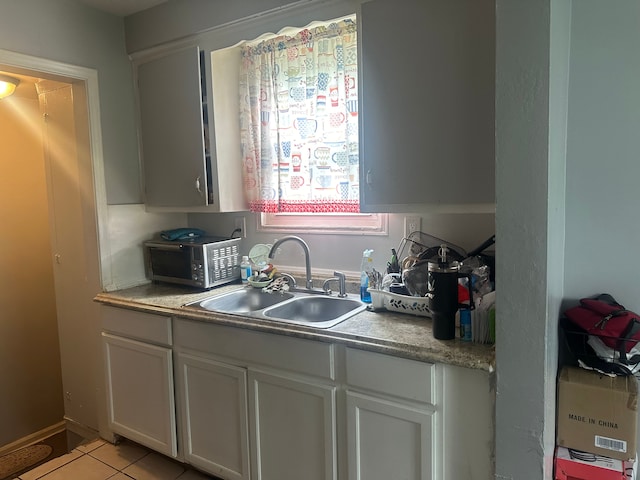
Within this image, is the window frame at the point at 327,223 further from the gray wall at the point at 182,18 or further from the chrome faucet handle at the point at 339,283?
the gray wall at the point at 182,18

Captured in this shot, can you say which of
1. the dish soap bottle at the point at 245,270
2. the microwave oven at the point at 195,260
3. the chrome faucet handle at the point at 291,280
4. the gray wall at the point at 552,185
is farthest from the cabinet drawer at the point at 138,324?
the gray wall at the point at 552,185

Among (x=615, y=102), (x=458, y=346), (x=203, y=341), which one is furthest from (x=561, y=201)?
(x=203, y=341)

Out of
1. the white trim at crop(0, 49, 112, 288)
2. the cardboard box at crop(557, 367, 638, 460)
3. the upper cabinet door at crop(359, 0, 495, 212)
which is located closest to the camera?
the cardboard box at crop(557, 367, 638, 460)

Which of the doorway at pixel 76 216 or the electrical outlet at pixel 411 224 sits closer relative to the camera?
the electrical outlet at pixel 411 224

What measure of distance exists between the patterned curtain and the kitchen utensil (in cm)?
79

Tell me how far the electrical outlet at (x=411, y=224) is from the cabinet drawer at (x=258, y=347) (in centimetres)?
74

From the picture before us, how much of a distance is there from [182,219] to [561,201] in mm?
2186

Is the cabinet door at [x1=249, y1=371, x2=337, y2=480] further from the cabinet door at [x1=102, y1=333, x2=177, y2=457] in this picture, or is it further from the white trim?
the white trim

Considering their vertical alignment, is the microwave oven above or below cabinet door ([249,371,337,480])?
above

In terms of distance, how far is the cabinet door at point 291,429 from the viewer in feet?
5.98

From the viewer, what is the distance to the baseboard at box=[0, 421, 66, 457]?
324 cm

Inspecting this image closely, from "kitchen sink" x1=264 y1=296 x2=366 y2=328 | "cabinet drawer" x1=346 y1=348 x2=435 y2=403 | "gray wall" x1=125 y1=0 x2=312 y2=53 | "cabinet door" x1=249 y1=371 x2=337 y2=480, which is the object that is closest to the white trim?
"gray wall" x1=125 y1=0 x2=312 y2=53

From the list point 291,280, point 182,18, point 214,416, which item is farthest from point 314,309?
point 182,18

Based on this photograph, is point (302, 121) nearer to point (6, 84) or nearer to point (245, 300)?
point (245, 300)
